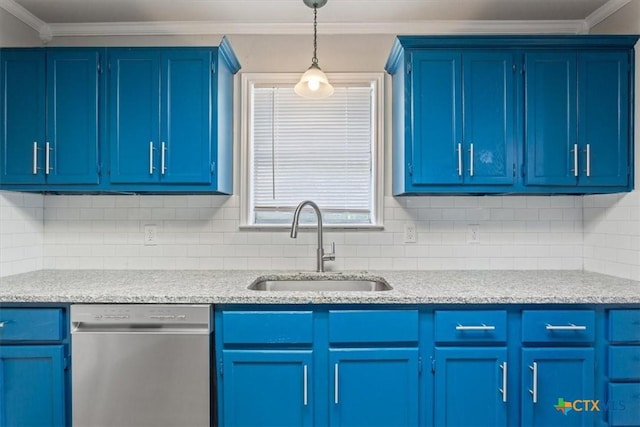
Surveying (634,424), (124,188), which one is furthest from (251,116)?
(634,424)

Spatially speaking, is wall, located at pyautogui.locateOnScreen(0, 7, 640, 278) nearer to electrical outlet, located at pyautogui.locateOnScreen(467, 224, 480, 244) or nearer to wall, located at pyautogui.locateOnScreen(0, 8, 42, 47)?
electrical outlet, located at pyautogui.locateOnScreen(467, 224, 480, 244)

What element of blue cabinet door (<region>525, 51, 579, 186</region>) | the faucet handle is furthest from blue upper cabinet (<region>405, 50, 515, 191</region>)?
the faucet handle

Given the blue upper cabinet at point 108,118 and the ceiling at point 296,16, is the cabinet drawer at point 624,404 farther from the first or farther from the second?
the blue upper cabinet at point 108,118

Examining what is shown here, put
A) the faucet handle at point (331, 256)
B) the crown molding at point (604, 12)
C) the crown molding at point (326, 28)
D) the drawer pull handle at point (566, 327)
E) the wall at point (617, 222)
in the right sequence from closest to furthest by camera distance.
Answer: the drawer pull handle at point (566, 327) < the wall at point (617, 222) < the crown molding at point (604, 12) < the faucet handle at point (331, 256) < the crown molding at point (326, 28)

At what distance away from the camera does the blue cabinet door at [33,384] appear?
1.71m

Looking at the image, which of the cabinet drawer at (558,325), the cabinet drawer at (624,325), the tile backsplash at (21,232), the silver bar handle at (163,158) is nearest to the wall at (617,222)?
the cabinet drawer at (624,325)

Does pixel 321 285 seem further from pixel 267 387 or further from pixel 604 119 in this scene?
pixel 604 119

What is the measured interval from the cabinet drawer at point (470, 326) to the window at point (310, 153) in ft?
2.85

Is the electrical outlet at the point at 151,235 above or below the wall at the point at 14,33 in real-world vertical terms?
below

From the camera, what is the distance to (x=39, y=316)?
170 cm

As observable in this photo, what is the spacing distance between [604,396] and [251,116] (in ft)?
7.76

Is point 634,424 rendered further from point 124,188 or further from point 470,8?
point 124,188

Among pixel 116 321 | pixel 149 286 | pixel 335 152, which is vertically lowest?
pixel 116 321

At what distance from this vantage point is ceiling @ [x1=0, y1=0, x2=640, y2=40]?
7.14 ft
